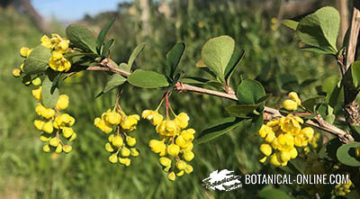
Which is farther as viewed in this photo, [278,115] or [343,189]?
[343,189]

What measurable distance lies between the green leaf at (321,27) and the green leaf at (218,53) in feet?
0.32

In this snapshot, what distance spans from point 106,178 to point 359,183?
1211mm

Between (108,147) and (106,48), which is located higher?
(106,48)

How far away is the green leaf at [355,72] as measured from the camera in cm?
46

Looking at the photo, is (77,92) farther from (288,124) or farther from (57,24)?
(57,24)

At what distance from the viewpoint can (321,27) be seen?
493mm

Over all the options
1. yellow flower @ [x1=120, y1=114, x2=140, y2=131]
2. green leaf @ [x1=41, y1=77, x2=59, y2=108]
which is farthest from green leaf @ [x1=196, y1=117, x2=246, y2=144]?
green leaf @ [x1=41, y1=77, x2=59, y2=108]

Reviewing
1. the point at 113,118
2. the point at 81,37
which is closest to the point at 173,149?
the point at 113,118

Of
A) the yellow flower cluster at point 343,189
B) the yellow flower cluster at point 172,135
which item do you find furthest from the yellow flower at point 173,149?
the yellow flower cluster at point 343,189

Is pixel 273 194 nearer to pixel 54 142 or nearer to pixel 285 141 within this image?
pixel 285 141

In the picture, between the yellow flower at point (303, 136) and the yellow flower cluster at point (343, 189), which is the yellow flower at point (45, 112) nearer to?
the yellow flower at point (303, 136)

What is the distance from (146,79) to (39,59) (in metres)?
0.16

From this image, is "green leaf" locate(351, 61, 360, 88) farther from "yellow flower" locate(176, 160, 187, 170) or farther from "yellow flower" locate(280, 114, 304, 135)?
"yellow flower" locate(176, 160, 187, 170)

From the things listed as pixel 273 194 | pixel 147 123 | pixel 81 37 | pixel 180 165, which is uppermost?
pixel 81 37
